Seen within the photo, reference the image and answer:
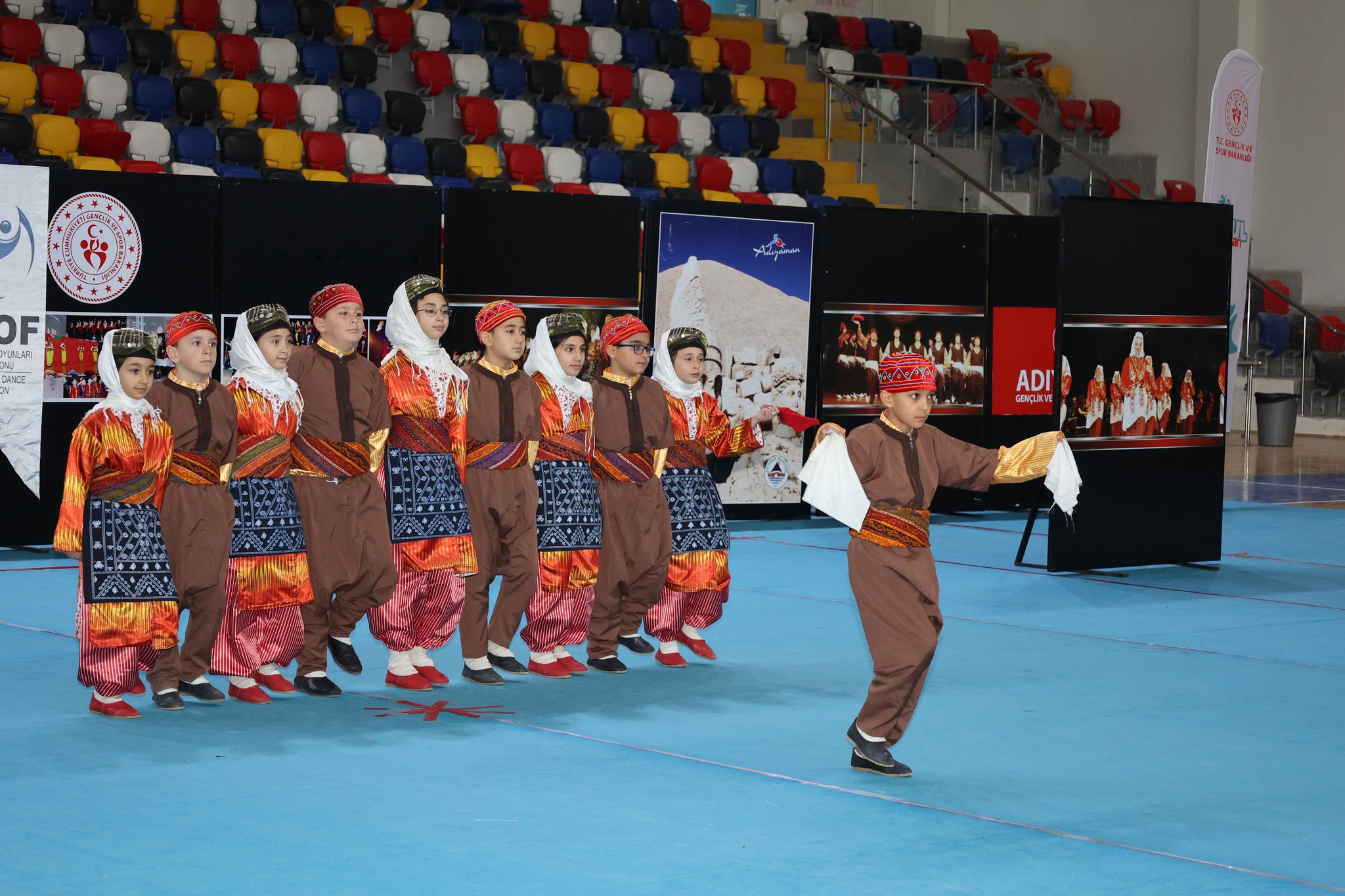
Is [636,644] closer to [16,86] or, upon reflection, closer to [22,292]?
[22,292]

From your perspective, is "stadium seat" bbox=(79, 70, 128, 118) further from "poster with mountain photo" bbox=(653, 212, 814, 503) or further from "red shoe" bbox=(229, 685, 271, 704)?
"red shoe" bbox=(229, 685, 271, 704)

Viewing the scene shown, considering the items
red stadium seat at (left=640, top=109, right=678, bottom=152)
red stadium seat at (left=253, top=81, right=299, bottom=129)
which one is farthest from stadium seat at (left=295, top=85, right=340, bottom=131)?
red stadium seat at (left=640, top=109, right=678, bottom=152)

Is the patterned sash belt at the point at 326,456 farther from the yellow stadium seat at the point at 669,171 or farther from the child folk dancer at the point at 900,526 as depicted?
the yellow stadium seat at the point at 669,171

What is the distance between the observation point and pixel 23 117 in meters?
13.8

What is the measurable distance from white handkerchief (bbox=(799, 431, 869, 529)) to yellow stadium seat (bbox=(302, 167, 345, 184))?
32.9 feet

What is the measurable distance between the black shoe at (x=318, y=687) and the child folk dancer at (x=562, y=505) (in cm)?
90

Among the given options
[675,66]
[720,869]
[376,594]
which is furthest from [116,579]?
[675,66]

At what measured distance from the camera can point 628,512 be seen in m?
7.25

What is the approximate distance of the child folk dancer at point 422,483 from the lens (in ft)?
22.1

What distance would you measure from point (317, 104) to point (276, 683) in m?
10.4

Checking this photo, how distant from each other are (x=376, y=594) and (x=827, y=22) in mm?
15773

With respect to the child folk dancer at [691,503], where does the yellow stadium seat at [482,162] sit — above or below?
above

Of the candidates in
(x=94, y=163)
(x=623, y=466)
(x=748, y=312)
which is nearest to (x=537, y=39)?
(x=94, y=163)

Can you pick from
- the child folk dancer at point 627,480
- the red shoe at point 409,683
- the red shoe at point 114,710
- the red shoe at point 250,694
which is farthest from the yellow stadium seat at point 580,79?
the red shoe at point 114,710
